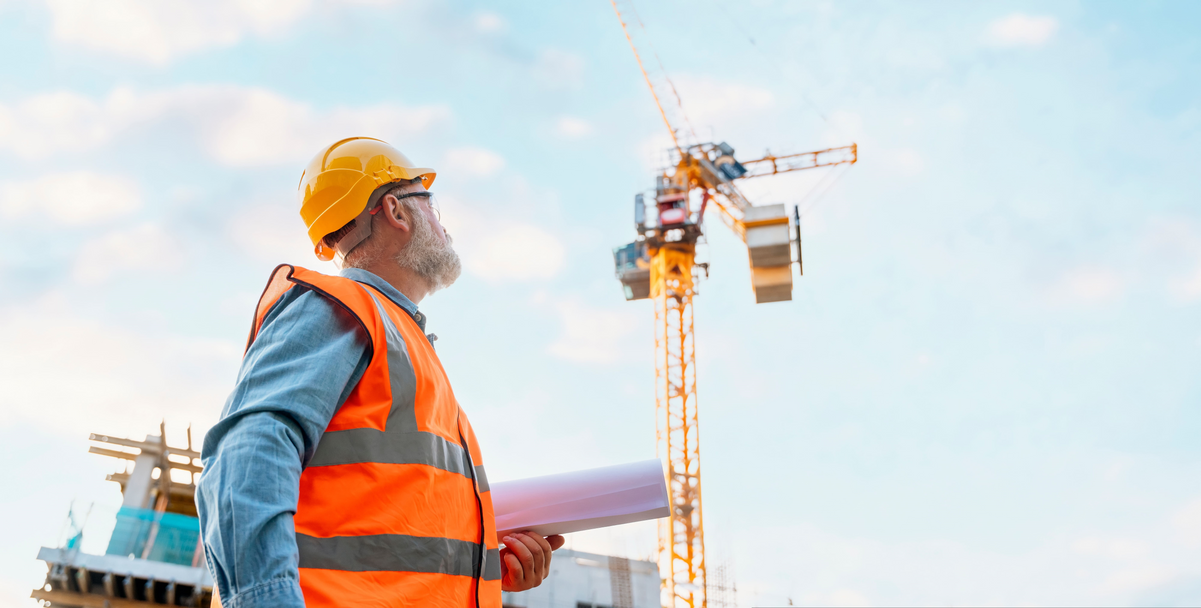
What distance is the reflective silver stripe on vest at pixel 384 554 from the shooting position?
1505 millimetres

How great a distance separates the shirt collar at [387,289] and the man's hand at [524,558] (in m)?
0.64

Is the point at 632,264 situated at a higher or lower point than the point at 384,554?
higher

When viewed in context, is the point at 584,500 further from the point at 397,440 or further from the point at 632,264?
the point at 632,264

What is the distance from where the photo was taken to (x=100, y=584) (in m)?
21.8

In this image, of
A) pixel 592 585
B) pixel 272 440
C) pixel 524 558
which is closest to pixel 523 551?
pixel 524 558

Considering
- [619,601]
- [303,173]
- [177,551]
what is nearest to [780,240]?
[619,601]

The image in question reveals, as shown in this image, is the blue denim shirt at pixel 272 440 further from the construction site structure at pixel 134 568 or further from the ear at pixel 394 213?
the construction site structure at pixel 134 568

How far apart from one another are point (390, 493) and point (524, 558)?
0.69 meters

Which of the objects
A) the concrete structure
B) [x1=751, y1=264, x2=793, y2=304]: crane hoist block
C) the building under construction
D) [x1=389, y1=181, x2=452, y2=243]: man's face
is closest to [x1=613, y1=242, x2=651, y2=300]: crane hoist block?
[x1=751, y1=264, x2=793, y2=304]: crane hoist block

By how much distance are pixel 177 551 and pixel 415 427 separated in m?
23.6

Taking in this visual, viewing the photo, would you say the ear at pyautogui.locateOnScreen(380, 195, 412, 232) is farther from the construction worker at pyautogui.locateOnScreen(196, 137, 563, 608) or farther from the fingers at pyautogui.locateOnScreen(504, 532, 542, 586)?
the fingers at pyautogui.locateOnScreen(504, 532, 542, 586)

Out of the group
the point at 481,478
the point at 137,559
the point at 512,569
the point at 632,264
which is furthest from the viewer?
the point at 632,264

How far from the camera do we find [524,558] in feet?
7.17

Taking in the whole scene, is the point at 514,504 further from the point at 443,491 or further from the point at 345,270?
the point at 345,270
